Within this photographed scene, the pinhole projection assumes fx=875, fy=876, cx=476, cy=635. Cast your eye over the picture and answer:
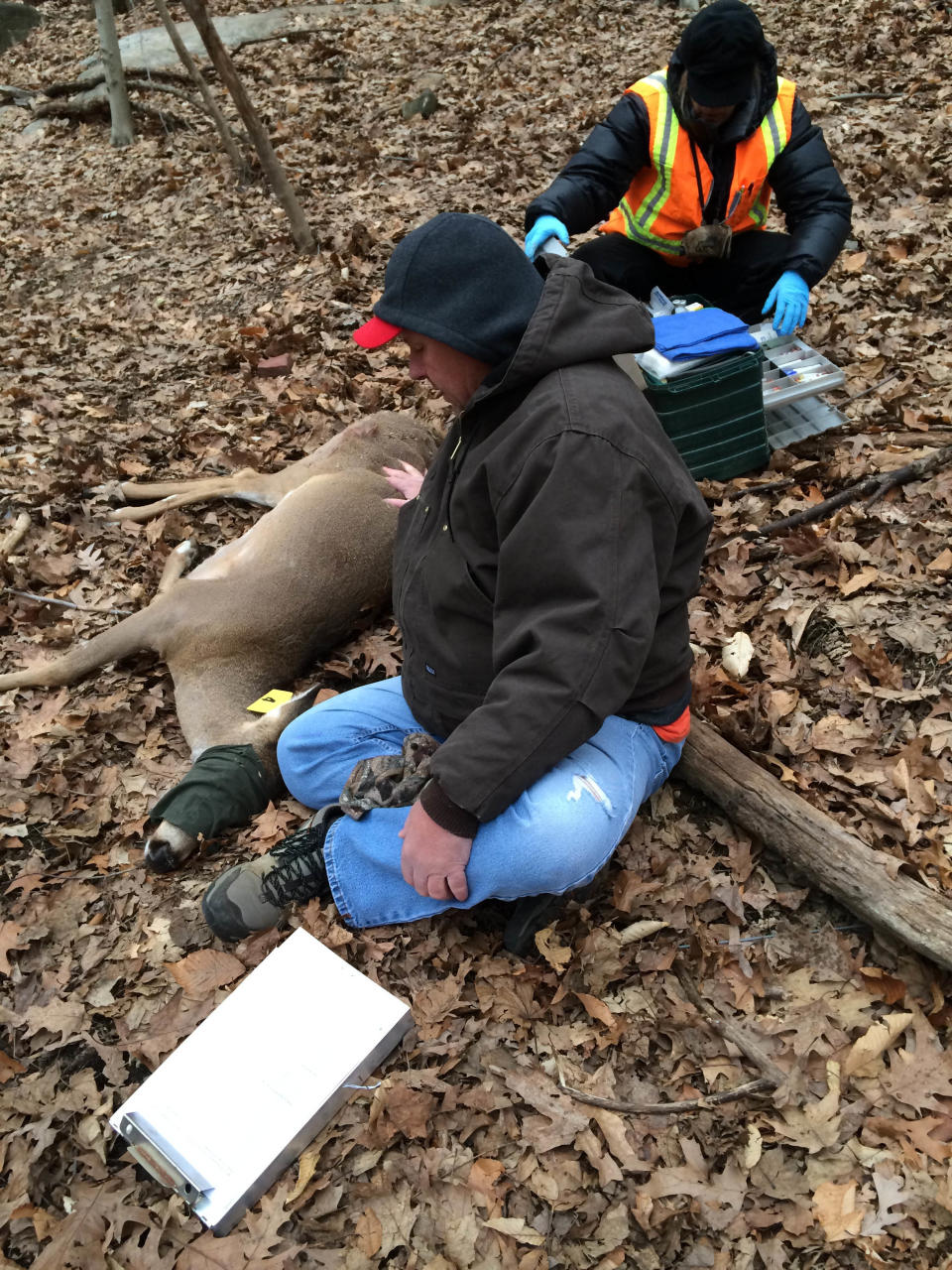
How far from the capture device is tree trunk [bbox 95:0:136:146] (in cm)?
1060

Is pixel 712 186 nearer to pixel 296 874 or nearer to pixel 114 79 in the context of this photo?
pixel 296 874

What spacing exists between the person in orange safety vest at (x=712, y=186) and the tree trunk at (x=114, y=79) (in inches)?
349

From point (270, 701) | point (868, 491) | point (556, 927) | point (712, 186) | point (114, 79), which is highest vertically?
point (114, 79)

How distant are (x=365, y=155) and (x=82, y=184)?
369cm

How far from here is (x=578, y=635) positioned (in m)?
2.15

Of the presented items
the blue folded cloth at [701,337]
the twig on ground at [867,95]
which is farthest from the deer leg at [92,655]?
the twig on ground at [867,95]

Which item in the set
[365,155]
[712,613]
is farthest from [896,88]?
[712,613]

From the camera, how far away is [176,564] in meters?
4.97

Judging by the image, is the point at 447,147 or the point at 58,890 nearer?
the point at 58,890

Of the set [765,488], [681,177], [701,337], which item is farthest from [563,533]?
[681,177]

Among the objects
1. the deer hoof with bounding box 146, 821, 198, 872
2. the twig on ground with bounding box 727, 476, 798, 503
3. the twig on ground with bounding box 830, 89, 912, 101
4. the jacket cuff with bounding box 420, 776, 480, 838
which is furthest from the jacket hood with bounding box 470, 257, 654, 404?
the twig on ground with bounding box 830, 89, 912, 101

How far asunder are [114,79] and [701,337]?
33.7 ft

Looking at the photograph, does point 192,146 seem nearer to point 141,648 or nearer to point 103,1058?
point 141,648

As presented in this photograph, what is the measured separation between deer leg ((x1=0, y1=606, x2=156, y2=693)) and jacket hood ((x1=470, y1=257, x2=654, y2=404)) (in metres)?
2.73
